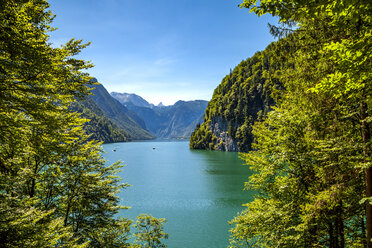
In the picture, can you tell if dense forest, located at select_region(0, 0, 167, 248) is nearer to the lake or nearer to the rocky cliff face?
the lake

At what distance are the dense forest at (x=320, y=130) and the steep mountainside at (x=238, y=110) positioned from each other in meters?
134

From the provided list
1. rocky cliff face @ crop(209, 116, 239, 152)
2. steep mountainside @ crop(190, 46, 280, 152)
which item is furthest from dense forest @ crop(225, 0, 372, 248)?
rocky cliff face @ crop(209, 116, 239, 152)

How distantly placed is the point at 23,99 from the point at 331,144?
36.5 feet

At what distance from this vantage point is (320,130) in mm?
9625

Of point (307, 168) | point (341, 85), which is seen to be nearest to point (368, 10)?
point (341, 85)

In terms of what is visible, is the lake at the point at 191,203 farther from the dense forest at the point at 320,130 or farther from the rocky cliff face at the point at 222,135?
the rocky cliff face at the point at 222,135

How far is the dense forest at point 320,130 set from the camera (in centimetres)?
489

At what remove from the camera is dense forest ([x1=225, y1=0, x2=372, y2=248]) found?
4.89 metres

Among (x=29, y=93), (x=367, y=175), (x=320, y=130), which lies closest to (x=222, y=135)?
(x=320, y=130)

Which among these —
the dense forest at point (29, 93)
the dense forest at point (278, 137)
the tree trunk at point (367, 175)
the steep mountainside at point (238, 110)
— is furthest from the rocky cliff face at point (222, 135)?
the dense forest at point (29, 93)

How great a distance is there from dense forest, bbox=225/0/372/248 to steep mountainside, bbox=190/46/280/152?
133582 mm

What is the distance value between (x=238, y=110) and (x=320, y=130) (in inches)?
6233

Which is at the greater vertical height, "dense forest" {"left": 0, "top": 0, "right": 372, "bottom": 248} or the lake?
"dense forest" {"left": 0, "top": 0, "right": 372, "bottom": 248}

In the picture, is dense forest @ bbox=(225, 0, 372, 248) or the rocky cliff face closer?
dense forest @ bbox=(225, 0, 372, 248)
